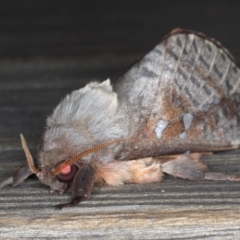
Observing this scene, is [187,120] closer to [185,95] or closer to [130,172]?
[185,95]

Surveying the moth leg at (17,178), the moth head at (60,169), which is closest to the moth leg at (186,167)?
the moth head at (60,169)

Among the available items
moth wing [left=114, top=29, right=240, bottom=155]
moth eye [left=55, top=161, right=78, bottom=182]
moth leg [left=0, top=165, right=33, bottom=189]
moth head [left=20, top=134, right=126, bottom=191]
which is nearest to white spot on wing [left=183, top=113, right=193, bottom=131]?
moth wing [left=114, top=29, right=240, bottom=155]

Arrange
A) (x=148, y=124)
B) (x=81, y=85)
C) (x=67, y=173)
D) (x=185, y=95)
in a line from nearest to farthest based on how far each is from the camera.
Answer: (x=67, y=173) < (x=148, y=124) < (x=185, y=95) < (x=81, y=85)

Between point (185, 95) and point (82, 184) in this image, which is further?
point (185, 95)

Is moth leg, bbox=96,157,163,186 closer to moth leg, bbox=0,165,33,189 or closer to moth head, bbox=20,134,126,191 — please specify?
moth head, bbox=20,134,126,191

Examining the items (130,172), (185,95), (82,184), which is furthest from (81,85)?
(82,184)

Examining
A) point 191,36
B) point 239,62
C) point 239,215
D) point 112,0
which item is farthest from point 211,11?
point 239,215

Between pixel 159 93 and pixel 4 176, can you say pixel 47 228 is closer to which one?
pixel 4 176
